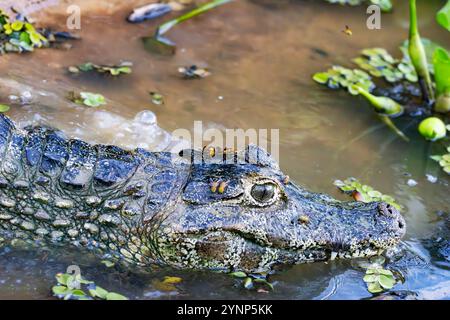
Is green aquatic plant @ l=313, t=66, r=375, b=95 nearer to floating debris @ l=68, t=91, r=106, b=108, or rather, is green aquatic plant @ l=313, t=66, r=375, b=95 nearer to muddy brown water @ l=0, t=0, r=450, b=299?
muddy brown water @ l=0, t=0, r=450, b=299

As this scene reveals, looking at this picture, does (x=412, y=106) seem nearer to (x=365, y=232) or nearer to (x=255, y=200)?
(x=365, y=232)

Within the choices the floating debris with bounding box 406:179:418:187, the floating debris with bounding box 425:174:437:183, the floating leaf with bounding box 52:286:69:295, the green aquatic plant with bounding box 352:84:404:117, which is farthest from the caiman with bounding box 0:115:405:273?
the green aquatic plant with bounding box 352:84:404:117

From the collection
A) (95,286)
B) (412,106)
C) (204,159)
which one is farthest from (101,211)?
(412,106)

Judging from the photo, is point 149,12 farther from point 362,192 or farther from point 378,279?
point 378,279

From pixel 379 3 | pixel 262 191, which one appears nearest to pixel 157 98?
pixel 262 191

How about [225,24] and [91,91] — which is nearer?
[91,91]
